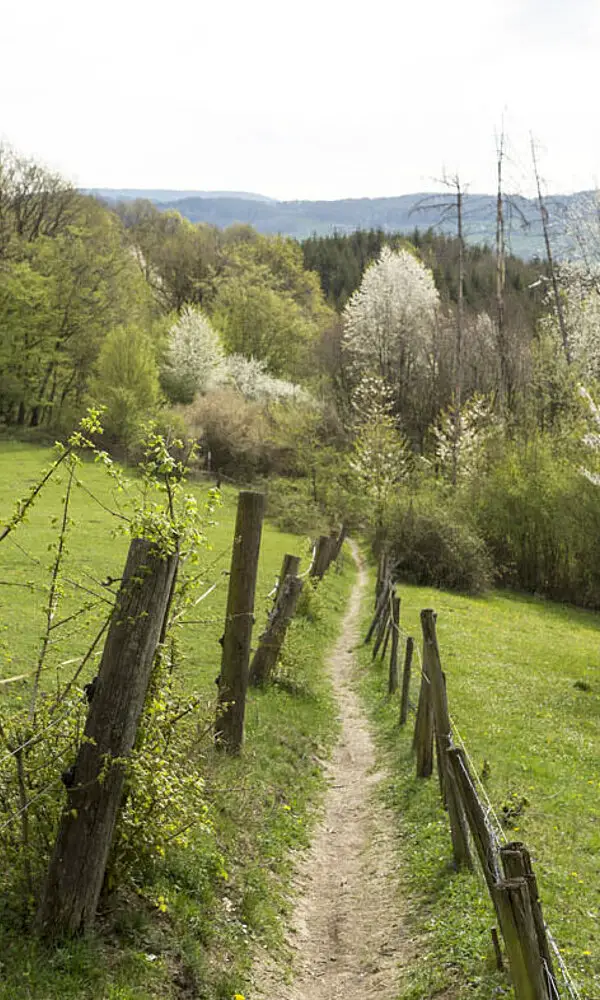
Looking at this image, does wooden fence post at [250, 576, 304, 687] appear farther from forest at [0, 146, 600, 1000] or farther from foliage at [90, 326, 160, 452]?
foliage at [90, 326, 160, 452]

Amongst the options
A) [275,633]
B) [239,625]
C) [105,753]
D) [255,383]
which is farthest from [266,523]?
[105,753]

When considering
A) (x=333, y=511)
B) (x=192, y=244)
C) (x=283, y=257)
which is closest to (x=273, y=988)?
(x=333, y=511)

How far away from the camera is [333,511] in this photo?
4544 cm

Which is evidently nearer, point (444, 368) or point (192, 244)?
point (444, 368)

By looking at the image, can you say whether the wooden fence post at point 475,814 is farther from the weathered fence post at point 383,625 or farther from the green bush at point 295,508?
the green bush at point 295,508

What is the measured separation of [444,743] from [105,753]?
4769mm

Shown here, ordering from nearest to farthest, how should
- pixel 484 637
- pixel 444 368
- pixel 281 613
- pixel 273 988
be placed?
pixel 273 988, pixel 281 613, pixel 484 637, pixel 444 368

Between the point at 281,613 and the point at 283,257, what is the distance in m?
74.6

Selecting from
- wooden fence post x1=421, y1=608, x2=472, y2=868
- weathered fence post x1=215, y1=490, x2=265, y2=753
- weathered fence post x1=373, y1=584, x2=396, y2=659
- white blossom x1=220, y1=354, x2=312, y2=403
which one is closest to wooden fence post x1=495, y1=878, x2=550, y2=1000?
wooden fence post x1=421, y1=608, x2=472, y2=868

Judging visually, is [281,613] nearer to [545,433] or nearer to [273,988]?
[273,988]

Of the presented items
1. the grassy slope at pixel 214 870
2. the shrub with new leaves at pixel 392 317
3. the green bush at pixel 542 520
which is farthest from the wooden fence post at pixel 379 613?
the shrub with new leaves at pixel 392 317

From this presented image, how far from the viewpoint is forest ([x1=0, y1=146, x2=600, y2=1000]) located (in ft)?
19.2

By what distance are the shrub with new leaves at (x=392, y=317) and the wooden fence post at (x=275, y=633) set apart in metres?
41.9

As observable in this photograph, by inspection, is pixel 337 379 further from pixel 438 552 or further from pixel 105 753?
pixel 105 753
